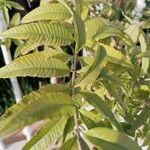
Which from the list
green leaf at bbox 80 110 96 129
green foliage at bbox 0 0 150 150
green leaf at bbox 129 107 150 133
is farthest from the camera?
green leaf at bbox 129 107 150 133

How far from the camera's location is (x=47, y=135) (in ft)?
2.21

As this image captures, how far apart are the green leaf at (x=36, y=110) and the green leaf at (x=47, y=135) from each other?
0.11ft

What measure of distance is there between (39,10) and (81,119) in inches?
10.8

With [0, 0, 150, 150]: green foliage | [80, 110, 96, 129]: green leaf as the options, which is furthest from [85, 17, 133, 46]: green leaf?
[80, 110, 96, 129]: green leaf

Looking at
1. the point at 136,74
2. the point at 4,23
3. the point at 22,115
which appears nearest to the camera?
the point at 22,115

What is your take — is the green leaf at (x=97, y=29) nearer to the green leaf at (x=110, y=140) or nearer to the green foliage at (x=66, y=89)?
the green foliage at (x=66, y=89)

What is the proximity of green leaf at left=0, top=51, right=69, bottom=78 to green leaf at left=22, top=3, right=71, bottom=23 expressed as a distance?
13 centimetres

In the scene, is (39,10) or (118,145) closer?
(118,145)

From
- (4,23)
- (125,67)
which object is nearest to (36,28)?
(125,67)

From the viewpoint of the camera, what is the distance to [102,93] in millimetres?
992

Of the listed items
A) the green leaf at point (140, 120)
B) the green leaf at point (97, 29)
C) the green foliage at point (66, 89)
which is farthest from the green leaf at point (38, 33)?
the green leaf at point (140, 120)

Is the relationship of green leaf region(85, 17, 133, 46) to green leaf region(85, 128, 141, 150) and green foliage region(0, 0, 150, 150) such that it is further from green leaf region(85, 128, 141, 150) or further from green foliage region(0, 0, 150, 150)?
green leaf region(85, 128, 141, 150)

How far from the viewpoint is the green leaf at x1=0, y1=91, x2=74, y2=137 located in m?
0.51

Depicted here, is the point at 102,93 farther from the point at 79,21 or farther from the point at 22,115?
the point at 22,115
